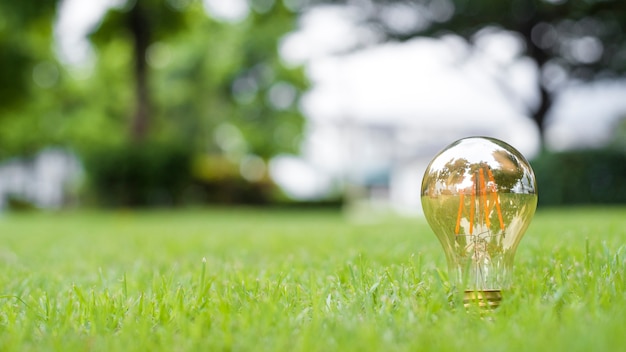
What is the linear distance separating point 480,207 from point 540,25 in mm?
15838

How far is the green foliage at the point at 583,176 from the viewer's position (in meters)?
13.3

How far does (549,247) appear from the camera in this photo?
3189 mm

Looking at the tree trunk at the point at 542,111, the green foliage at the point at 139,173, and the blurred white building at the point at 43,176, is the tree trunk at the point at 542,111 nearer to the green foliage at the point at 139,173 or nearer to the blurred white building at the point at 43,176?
the green foliage at the point at 139,173

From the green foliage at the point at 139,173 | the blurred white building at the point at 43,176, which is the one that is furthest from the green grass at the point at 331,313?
the blurred white building at the point at 43,176

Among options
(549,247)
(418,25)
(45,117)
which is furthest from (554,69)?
(45,117)

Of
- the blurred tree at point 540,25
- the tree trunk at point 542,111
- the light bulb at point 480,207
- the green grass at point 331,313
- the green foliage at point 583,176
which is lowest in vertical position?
the green grass at point 331,313

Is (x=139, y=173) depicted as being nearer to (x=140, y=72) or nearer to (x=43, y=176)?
(x=140, y=72)

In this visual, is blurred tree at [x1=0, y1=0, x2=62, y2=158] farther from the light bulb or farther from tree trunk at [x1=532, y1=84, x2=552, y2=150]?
the light bulb

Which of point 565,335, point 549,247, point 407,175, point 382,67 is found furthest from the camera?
point 407,175

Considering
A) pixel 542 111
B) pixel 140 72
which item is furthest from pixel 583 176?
pixel 140 72

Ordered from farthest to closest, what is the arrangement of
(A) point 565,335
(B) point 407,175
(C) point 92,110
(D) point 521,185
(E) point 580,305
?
(B) point 407,175 < (C) point 92,110 < (D) point 521,185 < (E) point 580,305 < (A) point 565,335

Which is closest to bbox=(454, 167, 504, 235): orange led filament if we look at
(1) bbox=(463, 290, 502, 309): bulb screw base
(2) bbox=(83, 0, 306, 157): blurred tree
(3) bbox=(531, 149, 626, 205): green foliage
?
(1) bbox=(463, 290, 502, 309): bulb screw base

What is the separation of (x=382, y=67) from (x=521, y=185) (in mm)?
15149

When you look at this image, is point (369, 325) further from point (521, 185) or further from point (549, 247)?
point (549, 247)
